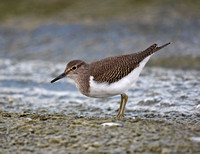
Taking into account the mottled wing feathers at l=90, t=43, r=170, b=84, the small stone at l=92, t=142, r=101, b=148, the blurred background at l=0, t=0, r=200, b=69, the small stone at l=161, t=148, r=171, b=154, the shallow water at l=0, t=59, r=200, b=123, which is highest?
the blurred background at l=0, t=0, r=200, b=69

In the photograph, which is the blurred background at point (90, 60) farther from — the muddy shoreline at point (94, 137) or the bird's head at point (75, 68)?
the bird's head at point (75, 68)

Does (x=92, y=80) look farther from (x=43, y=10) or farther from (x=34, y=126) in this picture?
(x=43, y=10)

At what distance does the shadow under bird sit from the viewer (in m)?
5.94

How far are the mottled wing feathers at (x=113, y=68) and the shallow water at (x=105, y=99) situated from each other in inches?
36.1

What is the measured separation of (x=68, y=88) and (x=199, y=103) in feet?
11.6

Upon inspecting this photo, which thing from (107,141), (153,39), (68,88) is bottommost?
(107,141)

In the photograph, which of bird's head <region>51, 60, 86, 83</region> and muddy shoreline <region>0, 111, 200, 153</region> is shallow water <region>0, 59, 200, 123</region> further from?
muddy shoreline <region>0, 111, 200, 153</region>

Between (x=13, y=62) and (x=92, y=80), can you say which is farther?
(x=13, y=62)

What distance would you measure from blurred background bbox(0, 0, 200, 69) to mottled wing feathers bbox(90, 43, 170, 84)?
15.4 ft

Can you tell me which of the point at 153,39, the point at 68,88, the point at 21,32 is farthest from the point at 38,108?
the point at 21,32

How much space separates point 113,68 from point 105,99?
1856mm

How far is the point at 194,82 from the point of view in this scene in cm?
817

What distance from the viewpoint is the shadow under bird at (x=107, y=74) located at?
5.94 metres

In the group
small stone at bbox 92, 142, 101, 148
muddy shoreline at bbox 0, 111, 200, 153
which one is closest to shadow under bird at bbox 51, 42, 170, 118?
muddy shoreline at bbox 0, 111, 200, 153
